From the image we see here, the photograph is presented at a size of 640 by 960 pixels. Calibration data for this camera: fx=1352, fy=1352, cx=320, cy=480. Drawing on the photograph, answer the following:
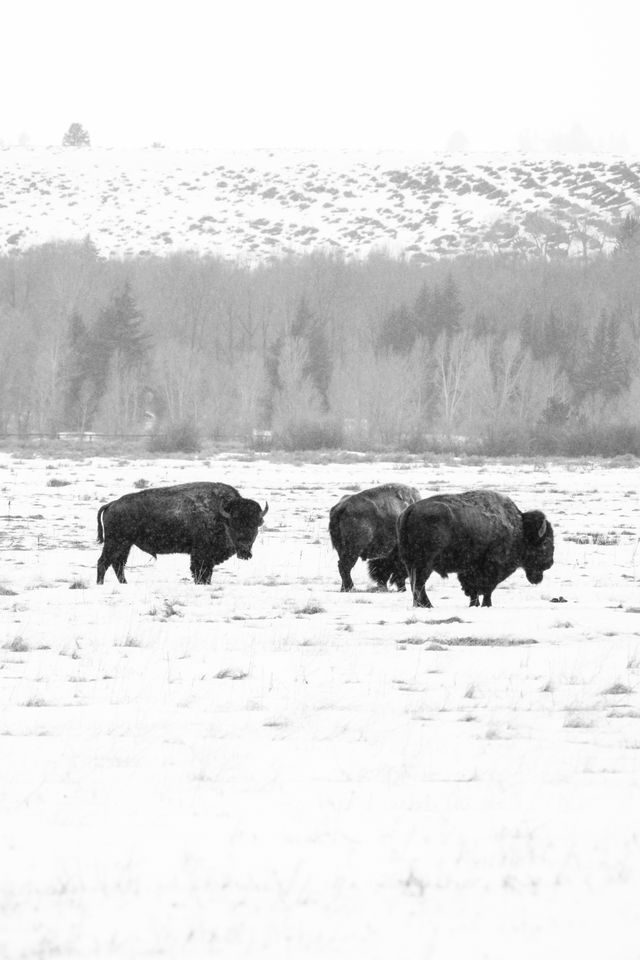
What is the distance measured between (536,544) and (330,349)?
77.1 meters

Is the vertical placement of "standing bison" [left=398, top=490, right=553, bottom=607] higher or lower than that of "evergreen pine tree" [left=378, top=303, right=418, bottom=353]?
lower

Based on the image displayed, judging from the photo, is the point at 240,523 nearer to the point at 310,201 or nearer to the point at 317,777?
the point at 317,777

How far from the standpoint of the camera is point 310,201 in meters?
151

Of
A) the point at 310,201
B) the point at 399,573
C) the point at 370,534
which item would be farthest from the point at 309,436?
the point at 310,201

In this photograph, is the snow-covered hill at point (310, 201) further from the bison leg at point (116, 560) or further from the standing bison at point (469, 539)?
the standing bison at point (469, 539)

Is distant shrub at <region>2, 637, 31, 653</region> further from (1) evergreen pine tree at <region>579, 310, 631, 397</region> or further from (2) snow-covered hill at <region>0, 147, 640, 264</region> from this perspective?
(2) snow-covered hill at <region>0, 147, 640, 264</region>

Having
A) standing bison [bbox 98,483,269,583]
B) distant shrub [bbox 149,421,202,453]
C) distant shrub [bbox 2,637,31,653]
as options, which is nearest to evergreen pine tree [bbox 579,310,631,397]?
distant shrub [bbox 149,421,202,453]

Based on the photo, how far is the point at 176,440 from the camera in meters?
59.1

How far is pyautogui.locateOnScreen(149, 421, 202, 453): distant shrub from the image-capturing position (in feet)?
193

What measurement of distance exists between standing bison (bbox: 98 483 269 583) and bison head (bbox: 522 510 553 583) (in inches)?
138

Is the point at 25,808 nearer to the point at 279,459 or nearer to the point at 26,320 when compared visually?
the point at 279,459

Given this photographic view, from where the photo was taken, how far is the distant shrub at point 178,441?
58969 mm

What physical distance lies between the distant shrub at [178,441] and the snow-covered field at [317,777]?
44469 mm

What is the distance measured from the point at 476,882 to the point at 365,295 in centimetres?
9975
